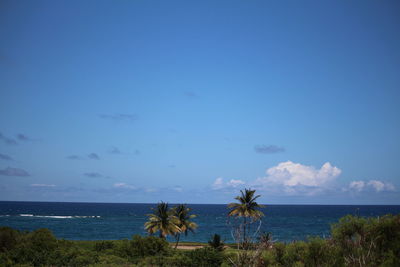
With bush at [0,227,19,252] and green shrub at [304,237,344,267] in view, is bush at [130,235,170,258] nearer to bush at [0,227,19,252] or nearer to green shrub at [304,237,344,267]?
bush at [0,227,19,252]

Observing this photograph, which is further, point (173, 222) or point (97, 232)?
point (97, 232)

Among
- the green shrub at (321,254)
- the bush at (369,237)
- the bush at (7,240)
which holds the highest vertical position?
the bush at (369,237)

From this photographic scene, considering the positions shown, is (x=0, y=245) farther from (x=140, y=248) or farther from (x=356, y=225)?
(x=356, y=225)

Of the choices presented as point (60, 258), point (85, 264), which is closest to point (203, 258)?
point (85, 264)

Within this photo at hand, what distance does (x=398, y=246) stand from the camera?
2441 centimetres

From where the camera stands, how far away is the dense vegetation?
23.5 metres

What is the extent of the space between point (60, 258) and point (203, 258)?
46.3 feet

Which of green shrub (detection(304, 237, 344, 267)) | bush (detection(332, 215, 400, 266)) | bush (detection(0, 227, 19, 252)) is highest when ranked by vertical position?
bush (detection(332, 215, 400, 266))

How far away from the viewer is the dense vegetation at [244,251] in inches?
927

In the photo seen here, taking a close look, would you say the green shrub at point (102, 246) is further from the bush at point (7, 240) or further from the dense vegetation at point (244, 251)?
the bush at point (7, 240)

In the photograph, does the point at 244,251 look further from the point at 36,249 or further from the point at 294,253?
the point at 36,249

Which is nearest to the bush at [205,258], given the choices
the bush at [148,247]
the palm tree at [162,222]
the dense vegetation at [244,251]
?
the dense vegetation at [244,251]

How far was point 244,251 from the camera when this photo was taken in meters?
18.5

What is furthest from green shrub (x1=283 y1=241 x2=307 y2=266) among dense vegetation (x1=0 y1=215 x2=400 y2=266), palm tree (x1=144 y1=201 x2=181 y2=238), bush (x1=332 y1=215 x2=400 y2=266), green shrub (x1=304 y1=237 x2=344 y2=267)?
palm tree (x1=144 y1=201 x2=181 y2=238)
